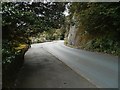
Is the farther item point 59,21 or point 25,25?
point 59,21

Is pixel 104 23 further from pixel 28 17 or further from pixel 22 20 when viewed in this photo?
pixel 22 20

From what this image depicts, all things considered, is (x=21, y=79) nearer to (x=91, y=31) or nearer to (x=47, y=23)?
(x=47, y=23)

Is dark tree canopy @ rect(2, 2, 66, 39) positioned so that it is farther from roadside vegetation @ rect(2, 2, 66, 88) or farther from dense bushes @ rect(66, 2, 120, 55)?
dense bushes @ rect(66, 2, 120, 55)

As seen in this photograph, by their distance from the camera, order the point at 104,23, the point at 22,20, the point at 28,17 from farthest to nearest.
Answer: the point at 104,23
the point at 22,20
the point at 28,17

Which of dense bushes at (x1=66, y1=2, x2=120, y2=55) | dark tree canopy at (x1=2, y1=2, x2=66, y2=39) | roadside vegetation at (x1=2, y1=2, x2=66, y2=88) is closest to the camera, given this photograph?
roadside vegetation at (x1=2, y1=2, x2=66, y2=88)

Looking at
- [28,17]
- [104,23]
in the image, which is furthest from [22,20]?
[104,23]

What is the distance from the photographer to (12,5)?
44.1 ft

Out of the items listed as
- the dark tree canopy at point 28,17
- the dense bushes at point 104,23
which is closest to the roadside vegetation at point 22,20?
the dark tree canopy at point 28,17

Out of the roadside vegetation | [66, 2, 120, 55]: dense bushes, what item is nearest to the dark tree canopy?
the roadside vegetation

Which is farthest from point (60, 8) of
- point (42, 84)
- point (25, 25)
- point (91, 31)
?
point (42, 84)

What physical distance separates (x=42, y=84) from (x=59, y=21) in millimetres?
7569

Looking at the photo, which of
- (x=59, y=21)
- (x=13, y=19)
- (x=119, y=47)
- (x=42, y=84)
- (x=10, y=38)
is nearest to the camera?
(x=42, y=84)

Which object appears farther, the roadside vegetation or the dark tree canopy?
the dark tree canopy

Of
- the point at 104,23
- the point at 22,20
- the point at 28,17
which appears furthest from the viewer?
the point at 104,23
